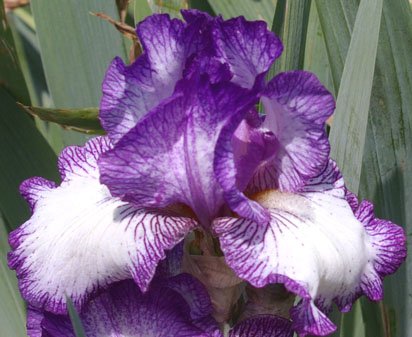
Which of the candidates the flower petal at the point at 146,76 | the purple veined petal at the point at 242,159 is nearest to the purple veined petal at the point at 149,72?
the flower petal at the point at 146,76

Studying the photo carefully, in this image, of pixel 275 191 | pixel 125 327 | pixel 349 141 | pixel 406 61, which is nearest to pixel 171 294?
pixel 125 327

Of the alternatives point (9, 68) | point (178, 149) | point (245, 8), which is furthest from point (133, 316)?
point (245, 8)

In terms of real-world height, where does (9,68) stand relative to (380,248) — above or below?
above

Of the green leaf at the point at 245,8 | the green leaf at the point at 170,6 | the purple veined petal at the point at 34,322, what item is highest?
the green leaf at the point at 170,6

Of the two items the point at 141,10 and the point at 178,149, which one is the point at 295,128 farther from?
the point at 141,10

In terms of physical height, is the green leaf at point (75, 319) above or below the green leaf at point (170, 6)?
below

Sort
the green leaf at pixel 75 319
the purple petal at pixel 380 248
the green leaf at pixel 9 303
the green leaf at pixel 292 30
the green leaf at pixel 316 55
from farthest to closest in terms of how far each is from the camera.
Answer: the green leaf at pixel 316 55 → the green leaf at pixel 9 303 → the green leaf at pixel 292 30 → the purple petal at pixel 380 248 → the green leaf at pixel 75 319

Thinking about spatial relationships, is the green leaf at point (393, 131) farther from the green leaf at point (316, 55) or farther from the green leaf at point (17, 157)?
the green leaf at point (17, 157)

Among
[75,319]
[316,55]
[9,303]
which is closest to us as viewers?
[75,319]
